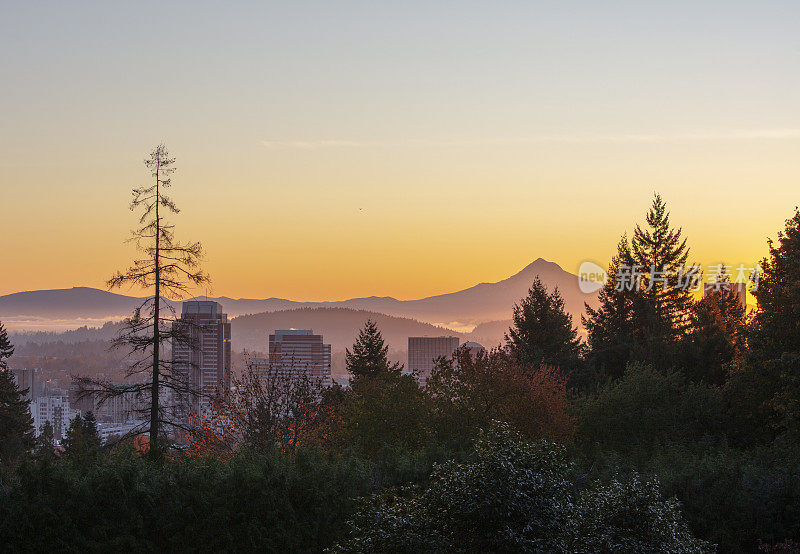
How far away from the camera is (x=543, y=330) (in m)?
39.6

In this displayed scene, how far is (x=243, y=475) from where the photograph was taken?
13359 mm

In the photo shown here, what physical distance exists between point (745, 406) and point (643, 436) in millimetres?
3502

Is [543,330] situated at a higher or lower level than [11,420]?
higher

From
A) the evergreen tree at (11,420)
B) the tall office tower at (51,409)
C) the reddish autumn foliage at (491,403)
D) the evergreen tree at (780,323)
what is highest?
the evergreen tree at (780,323)

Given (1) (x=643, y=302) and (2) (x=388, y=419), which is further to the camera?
(1) (x=643, y=302)

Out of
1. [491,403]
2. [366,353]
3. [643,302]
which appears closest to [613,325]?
[643,302]

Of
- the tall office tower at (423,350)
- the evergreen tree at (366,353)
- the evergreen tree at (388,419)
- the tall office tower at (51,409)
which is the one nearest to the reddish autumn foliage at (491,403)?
the evergreen tree at (388,419)

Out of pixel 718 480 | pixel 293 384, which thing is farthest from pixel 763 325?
pixel 293 384

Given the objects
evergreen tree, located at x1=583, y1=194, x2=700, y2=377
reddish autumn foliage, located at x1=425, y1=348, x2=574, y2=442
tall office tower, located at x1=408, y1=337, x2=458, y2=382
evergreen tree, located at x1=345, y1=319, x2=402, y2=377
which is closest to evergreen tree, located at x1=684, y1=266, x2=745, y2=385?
evergreen tree, located at x1=583, y1=194, x2=700, y2=377

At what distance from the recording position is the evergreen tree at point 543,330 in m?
38.4

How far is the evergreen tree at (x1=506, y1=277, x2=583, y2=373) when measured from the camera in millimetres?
38438

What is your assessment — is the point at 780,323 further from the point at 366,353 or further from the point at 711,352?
the point at 366,353

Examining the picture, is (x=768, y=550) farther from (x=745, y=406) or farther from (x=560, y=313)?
(x=560, y=313)

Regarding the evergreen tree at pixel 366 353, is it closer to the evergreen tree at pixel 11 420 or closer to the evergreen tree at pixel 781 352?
the evergreen tree at pixel 11 420
